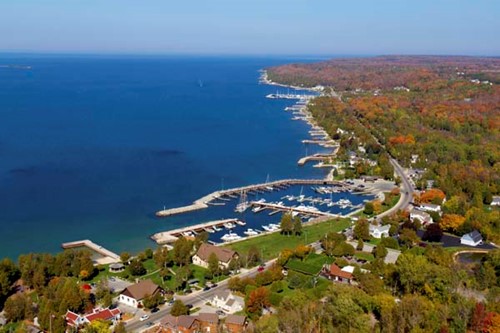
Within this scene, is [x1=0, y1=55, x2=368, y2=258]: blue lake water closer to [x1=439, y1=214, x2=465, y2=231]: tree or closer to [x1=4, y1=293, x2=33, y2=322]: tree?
[x1=4, y1=293, x2=33, y2=322]: tree

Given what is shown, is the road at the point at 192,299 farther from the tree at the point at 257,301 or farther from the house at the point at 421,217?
the house at the point at 421,217

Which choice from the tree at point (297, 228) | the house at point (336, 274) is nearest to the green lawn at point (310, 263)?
the house at point (336, 274)

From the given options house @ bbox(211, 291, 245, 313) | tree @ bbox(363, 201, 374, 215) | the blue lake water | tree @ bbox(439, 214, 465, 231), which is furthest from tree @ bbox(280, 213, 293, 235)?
tree @ bbox(439, 214, 465, 231)

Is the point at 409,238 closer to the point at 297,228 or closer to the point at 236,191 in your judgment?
the point at 297,228

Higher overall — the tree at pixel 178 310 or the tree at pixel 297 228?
the tree at pixel 178 310

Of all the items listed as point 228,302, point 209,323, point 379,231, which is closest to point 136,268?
point 228,302

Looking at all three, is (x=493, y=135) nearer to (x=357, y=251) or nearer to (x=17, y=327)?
(x=357, y=251)

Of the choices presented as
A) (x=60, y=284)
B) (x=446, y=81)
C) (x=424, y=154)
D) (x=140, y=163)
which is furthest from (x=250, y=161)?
(x=446, y=81)
